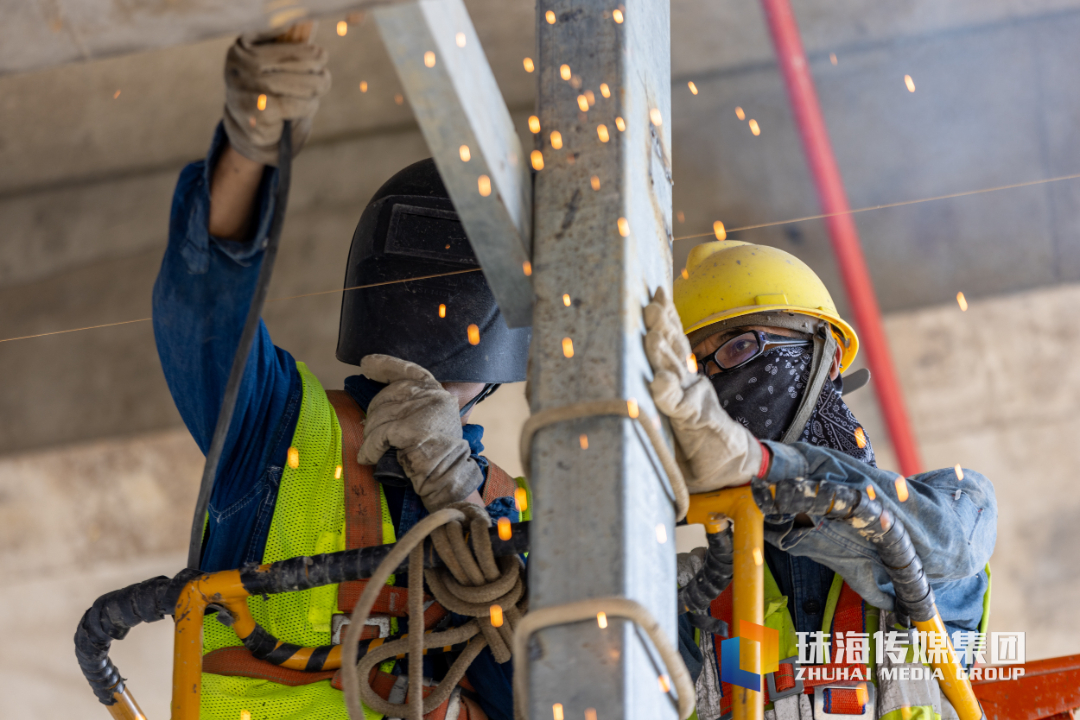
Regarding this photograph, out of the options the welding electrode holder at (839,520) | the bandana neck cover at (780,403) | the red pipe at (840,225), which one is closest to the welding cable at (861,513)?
the welding electrode holder at (839,520)

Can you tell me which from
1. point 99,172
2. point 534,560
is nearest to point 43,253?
point 99,172

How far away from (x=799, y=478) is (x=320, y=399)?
1.06m

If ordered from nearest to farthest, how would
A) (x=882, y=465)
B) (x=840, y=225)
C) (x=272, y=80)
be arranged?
(x=272, y=80), (x=882, y=465), (x=840, y=225)

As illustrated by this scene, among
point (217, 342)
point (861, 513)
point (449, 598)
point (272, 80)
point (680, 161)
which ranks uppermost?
point (680, 161)

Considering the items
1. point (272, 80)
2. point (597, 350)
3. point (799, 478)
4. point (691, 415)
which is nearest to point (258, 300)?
point (272, 80)

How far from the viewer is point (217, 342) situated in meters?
1.92

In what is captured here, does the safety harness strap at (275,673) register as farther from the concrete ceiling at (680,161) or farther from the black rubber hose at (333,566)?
the concrete ceiling at (680,161)

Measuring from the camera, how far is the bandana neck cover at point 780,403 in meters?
2.59

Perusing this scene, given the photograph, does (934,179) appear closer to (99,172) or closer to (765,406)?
(765,406)

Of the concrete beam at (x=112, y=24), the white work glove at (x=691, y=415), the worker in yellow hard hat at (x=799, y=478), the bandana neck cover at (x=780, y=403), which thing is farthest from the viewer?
the bandana neck cover at (x=780, y=403)

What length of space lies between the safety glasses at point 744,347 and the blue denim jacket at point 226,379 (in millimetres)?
723

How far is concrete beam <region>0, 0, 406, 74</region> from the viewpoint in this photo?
1.01 meters

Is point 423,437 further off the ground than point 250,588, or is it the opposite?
point 423,437

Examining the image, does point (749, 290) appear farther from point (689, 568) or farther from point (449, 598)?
point (449, 598)
